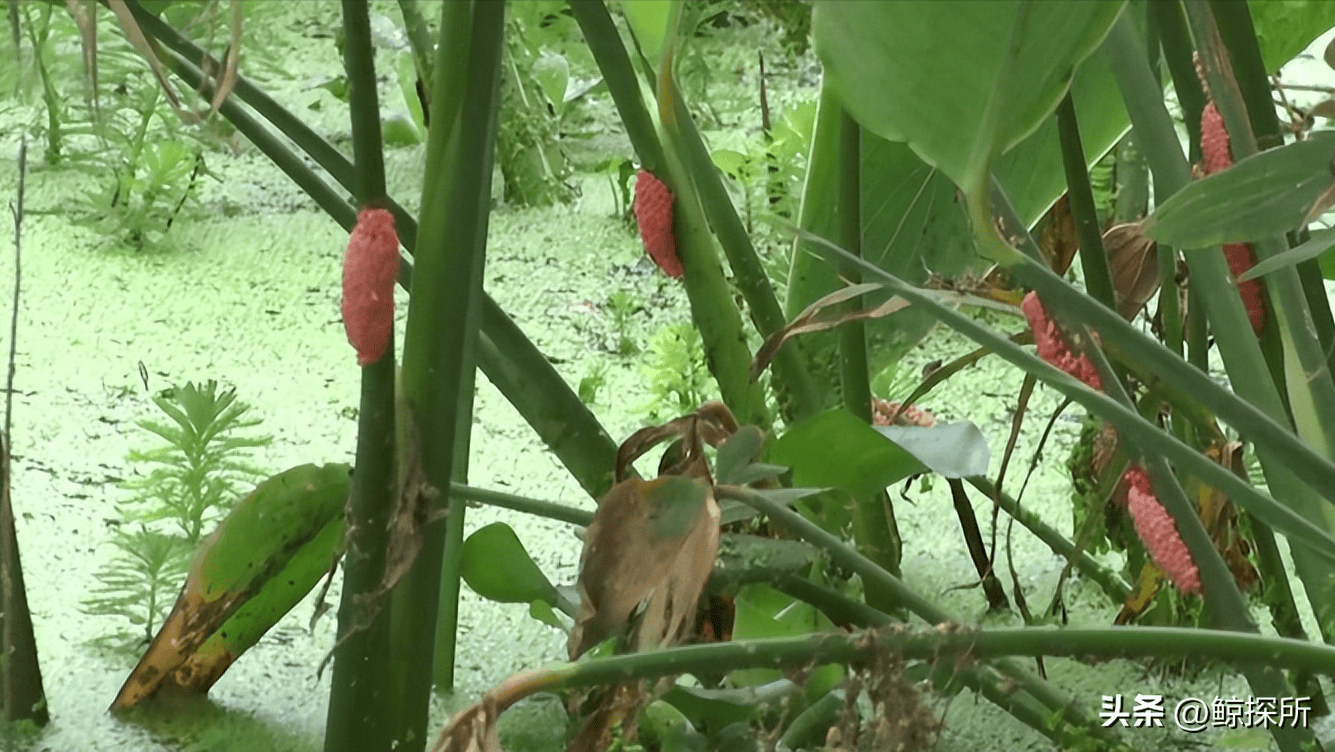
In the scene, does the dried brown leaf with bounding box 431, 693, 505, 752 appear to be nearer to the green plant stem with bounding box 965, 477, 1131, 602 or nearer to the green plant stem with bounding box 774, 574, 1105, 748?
the green plant stem with bounding box 774, 574, 1105, 748

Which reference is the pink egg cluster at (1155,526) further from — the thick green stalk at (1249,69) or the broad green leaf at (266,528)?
the broad green leaf at (266,528)

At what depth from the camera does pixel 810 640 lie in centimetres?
32

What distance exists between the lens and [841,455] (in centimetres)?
49

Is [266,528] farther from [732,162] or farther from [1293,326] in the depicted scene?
[732,162]

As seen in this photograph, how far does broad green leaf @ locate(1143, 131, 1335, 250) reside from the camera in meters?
0.31

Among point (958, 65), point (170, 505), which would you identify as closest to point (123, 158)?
point (170, 505)

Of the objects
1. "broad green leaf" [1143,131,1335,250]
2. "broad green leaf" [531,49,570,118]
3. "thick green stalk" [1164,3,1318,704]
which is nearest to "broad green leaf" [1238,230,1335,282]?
"broad green leaf" [1143,131,1335,250]

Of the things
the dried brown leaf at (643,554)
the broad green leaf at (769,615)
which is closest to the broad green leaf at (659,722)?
the broad green leaf at (769,615)

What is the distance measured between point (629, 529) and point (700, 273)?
214 mm

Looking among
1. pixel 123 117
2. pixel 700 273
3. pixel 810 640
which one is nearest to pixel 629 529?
pixel 810 640

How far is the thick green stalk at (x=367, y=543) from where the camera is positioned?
36 cm

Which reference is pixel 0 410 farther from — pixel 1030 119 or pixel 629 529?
pixel 1030 119

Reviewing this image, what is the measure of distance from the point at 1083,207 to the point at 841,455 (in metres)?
0.13

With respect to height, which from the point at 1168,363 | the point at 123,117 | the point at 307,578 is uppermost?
the point at 123,117
